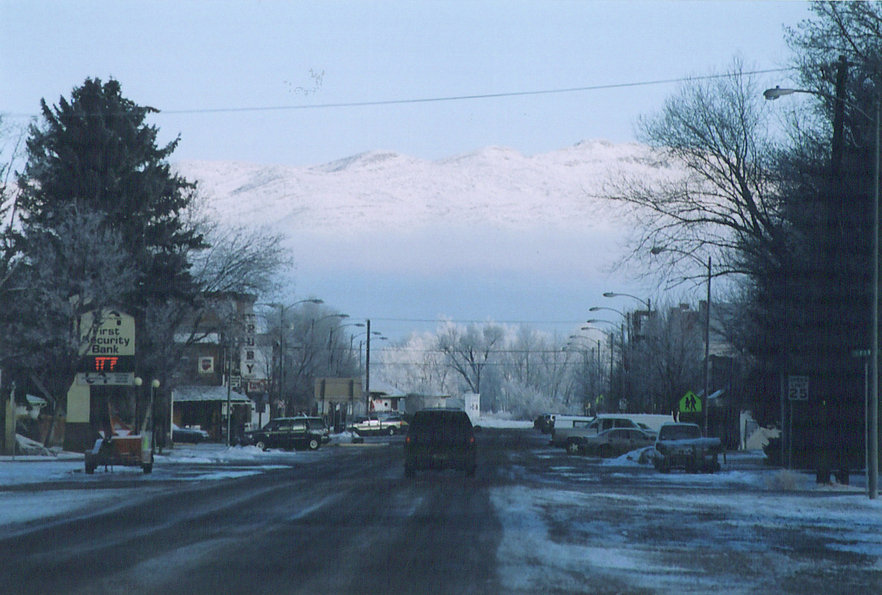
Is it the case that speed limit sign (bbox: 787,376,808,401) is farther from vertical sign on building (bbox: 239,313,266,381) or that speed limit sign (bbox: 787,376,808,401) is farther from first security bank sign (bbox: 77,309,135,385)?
vertical sign on building (bbox: 239,313,266,381)

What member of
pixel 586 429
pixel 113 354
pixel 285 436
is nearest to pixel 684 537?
pixel 113 354

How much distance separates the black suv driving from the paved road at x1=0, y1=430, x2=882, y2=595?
169 inches

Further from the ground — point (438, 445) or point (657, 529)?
point (438, 445)

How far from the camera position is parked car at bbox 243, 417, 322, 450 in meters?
64.1

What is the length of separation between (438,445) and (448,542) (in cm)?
1755

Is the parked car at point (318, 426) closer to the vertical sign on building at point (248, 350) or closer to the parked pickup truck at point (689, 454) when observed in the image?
the vertical sign on building at point (248, 350)

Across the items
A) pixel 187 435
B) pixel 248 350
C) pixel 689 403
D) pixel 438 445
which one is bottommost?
pixel 187 435

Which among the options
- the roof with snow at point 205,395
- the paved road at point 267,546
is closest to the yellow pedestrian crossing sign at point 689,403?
the paved road at point 267,546

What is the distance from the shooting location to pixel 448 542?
17188mm

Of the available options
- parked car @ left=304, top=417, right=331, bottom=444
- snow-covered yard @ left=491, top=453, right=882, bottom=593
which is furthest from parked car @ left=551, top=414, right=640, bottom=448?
snow-covered yard @ left=491, top=453, right=882, bottom=593

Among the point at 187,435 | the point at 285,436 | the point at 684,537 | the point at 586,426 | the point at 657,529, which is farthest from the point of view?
the point at 187,435

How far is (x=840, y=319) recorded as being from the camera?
113 ft

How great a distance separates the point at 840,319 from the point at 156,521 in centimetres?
2169

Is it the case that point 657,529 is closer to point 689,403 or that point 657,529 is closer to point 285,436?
point 689,403
